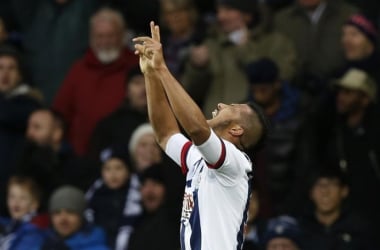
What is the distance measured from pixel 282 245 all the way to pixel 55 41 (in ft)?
11.9

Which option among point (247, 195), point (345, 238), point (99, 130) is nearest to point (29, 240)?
point (99, 130)

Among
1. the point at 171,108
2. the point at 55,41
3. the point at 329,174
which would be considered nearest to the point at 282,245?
the point at 329,174

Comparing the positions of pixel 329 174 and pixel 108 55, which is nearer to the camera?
pixel 329 174

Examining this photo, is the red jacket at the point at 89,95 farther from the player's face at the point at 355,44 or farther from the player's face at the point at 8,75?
the player's face at the point at 355,44

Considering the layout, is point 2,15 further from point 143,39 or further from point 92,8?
point 143,39

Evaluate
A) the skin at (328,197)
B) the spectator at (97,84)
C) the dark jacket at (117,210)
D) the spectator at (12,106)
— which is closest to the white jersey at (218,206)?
the skin at (328,197)

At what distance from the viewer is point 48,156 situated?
1197cm

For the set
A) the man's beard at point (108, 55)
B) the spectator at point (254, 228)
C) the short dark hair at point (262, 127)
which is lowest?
the spectator at point (254, 228)

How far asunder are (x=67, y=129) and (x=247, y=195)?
500cm

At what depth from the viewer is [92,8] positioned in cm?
1342

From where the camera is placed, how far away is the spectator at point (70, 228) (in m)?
11.0

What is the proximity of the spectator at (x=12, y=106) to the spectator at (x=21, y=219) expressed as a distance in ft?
2.03

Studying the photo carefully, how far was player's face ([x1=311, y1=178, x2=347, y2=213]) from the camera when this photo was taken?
10.7 meters

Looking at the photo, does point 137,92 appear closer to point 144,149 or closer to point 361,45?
point 144,149
